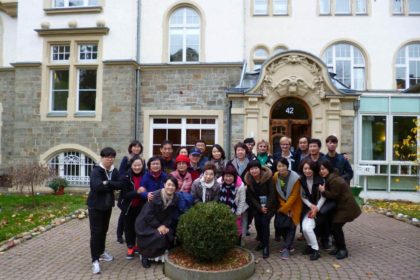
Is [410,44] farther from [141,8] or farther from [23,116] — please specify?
[23,116]

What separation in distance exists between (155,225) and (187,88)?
8645 millimetres

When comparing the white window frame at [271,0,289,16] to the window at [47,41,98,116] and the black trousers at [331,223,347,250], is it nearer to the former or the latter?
the window at [47,41,98,116]

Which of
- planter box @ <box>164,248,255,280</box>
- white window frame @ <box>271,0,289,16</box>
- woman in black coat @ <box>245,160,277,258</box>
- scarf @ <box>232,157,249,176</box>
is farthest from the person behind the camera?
white window frame @ <box>271,0,289,16</box>

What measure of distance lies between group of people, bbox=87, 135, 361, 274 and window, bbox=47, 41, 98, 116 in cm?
844

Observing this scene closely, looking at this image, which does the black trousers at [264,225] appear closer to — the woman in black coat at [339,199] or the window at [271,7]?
the woman in black coat at [339,199]

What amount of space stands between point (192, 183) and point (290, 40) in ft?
39.2

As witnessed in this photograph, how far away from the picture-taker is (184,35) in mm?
13586

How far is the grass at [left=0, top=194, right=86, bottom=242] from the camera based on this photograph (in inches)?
309

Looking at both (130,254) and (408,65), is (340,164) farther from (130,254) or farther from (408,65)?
(408,65)

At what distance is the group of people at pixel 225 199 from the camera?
5223mm

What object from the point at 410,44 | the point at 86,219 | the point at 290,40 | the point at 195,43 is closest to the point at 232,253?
the point at 86,219

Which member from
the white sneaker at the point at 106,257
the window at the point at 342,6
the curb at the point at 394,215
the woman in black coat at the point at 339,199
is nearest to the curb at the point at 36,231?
the white sneaker at the point at 106,257

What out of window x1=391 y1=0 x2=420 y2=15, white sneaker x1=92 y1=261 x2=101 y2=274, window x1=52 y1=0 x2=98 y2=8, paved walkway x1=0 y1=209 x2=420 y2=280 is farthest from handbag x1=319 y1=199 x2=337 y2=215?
window x1=391 y1=0 x2=420 y2=15

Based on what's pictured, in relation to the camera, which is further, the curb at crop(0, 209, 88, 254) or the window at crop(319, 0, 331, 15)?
the window at crop(319, 0, 331, 15)
